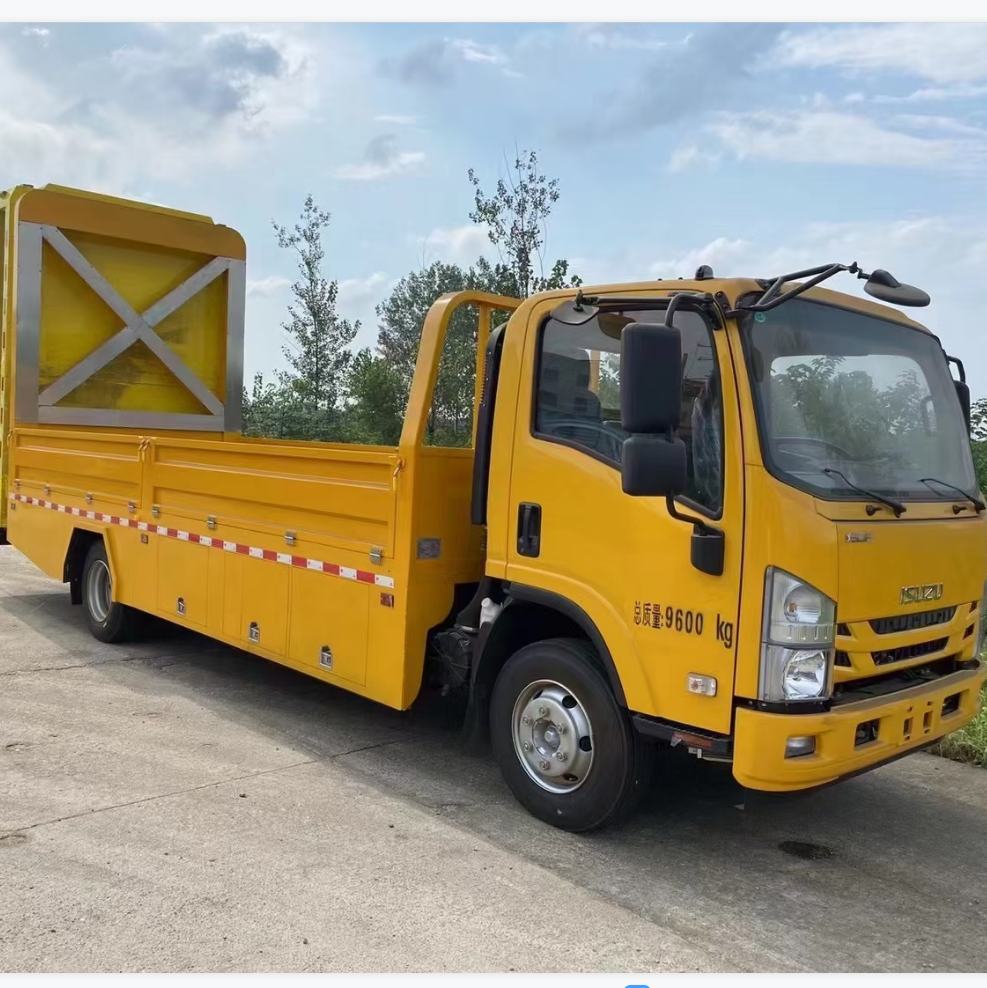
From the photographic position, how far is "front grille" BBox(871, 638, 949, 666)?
3805 mm

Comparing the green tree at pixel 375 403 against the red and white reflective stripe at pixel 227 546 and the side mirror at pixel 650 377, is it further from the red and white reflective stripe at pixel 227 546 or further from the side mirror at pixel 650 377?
the side mirror at pixel 650 377

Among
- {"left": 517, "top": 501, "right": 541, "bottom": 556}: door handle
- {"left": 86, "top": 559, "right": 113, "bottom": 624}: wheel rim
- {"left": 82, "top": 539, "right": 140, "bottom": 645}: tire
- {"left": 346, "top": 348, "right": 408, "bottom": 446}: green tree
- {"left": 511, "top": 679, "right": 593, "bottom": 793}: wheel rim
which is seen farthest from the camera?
{"left": 346, "top": 348, "right": 408, "bottom": 446}: green tree

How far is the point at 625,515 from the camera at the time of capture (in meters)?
3.88

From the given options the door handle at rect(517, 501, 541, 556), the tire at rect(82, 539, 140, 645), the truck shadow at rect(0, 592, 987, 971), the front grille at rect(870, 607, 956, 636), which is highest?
the door handle at rect(517, 501, 541, 556)

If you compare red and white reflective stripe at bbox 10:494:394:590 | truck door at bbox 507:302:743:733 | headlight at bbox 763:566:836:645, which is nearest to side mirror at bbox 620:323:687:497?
truck door at bbox 507:302:743:733

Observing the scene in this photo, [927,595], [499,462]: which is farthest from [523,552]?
[927,595]

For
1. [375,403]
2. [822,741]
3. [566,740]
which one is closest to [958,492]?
[822,741]

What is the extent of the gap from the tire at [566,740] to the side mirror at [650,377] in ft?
3.96

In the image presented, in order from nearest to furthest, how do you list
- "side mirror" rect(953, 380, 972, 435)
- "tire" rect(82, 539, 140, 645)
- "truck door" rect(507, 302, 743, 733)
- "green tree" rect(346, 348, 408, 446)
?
1. "truck door" rect(507, 302, 743, 733)
2. "side mirror" rect(953, 380, 972, 435)
3. "tire" rect(82, 539, 140, 645)
4. "green tree" rect(346, 348, 408, 446)

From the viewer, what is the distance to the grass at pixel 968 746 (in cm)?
555

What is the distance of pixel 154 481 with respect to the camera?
6797 mm

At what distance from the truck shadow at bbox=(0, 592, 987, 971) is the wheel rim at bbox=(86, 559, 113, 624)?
134 centimetres

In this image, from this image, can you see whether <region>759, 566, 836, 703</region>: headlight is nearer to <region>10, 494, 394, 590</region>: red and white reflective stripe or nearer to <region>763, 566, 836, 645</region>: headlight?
<region>763, 566, 836, 645</region>: headlight

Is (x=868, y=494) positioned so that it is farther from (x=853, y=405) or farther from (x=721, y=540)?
(x=721, y=540)
